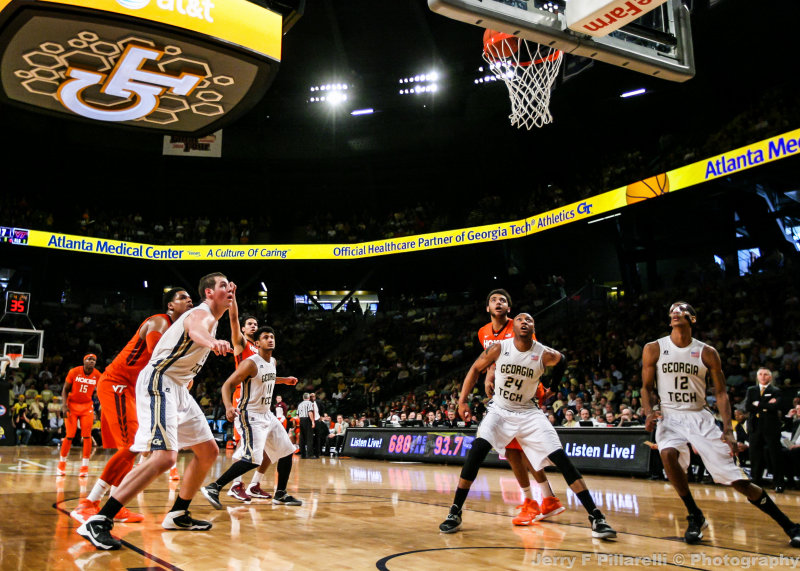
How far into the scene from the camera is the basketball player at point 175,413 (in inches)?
188

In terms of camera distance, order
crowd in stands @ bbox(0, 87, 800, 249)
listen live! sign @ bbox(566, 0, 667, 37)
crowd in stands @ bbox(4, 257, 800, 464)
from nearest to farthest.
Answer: listen live! sign @ bbox(566, 0, 667, 37), crowd in stands @ bbox(4, 257, 800, 464), crowd in stands @ bbox(0, 87, 800, 249)

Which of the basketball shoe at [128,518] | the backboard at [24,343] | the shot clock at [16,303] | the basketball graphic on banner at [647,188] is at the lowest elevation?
the basketball shoe at [128,518]

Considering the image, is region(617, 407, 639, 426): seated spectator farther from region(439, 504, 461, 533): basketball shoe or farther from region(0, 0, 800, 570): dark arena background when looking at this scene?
region(439, 504, 461, 533): basketball shoe

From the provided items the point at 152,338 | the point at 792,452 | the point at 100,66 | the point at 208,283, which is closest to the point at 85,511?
the point at 152,338

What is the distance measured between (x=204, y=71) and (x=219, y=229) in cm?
2271

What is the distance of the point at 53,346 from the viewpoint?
2625 centimetres

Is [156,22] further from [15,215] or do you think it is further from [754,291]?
[15,215]

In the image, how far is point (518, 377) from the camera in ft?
19.9

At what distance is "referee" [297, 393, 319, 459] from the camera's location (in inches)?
723

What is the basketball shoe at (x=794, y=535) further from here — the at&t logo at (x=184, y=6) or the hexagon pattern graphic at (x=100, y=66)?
the hexagon pattern graphic at (x=100, y=66)

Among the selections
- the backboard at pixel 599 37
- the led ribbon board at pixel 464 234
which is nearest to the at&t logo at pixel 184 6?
the backboard at pixel 599 37

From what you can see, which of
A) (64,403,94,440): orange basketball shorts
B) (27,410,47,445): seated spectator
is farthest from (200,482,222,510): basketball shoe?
(27,410,47,445): seated spectator

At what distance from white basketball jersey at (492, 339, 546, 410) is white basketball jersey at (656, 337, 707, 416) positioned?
1.03m

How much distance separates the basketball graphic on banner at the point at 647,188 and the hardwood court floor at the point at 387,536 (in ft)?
38.3
